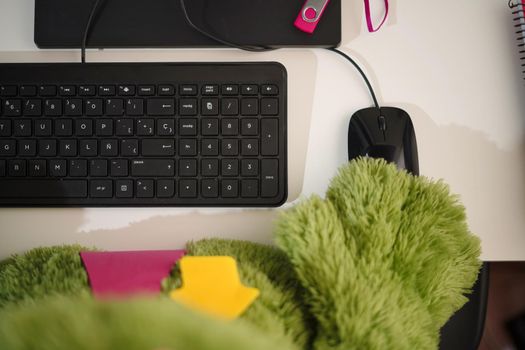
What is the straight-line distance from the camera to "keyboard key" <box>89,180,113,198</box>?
532 mm

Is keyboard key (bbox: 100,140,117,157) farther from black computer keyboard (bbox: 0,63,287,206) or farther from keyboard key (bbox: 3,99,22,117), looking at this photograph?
keyboard key (bbox: 3,99,22,117)

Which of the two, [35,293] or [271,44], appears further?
[271,44]

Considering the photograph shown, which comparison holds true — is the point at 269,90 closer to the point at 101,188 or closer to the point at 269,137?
the point at 269,137

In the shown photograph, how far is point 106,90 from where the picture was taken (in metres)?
0.54

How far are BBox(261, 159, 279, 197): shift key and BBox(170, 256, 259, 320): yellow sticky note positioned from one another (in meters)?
0.14

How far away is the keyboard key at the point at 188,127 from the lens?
21.1 inches

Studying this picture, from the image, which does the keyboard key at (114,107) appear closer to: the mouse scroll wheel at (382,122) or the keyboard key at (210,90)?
the keyboard key at (210,90)

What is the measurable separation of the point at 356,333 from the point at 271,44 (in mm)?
371

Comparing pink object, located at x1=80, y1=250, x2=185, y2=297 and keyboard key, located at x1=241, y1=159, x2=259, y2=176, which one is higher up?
keyboard key, located at x1=241, y1=159, x2=259, y2=176

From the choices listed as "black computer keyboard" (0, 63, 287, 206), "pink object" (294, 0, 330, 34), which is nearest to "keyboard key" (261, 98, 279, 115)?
"black computer keyboard" (0, 63, 287, 206)

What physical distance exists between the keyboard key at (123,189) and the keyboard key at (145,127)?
0.06 meters

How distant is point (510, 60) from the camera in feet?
1.88

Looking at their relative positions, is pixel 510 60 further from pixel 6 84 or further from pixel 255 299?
pixel 6 84

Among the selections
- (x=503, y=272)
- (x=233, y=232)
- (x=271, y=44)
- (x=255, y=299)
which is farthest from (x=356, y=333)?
(x=503, y=272)
